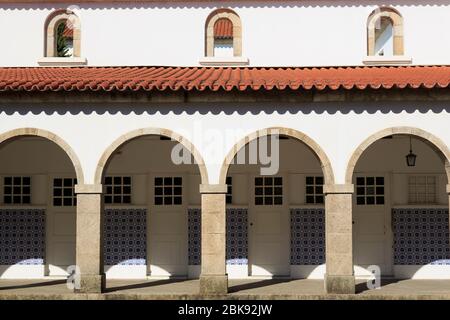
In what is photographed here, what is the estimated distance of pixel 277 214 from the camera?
46.9ft

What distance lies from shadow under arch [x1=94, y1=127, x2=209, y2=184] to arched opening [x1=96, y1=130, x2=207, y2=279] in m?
2.19

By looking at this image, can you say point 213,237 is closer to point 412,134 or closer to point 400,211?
point 412,134

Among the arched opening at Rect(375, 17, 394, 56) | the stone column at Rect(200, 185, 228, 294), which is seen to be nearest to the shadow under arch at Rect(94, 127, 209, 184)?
the stone column at Rect(200, 185, 228, 294)

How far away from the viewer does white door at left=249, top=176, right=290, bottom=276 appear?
46.6 ft

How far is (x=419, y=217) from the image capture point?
14195mm

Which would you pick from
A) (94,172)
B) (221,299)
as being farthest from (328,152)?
(94,172)

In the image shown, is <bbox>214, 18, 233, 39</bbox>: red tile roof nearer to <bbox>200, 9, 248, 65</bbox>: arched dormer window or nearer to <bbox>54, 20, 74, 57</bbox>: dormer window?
<bbox>54, 20, 74, 57</bbox>: dormer window

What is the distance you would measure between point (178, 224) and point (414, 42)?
252 inches

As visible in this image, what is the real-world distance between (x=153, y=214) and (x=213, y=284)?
10.1 ft

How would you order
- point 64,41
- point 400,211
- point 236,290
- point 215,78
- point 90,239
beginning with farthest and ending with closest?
point 64,41, point 400,211, point 215,78, point 236,290, point 90,239

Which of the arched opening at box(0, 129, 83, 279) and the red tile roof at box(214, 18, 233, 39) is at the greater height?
the red tile roof at box(214, 18, 233, 39)

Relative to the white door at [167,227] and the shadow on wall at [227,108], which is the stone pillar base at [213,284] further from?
the shadow on wall at [227,108]

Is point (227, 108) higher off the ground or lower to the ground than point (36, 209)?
higher

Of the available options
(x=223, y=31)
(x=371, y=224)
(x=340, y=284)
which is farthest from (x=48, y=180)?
(x=223, y=31)
